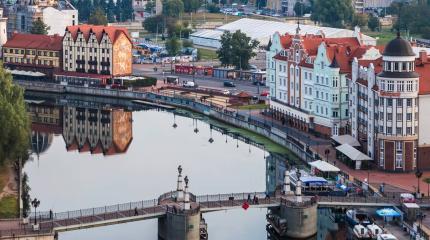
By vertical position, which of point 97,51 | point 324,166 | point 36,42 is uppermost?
point 36,42

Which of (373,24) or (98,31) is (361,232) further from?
(373,24)

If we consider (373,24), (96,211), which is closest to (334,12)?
(373,24)

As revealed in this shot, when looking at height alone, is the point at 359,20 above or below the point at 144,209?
above

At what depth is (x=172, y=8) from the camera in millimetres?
130500

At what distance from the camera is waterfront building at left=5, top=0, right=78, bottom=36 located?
11081 cm

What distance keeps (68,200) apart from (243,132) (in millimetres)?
20266

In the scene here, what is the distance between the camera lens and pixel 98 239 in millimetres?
42156

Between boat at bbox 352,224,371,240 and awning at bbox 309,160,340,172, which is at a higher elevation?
awning at bbox 309,160,340,172

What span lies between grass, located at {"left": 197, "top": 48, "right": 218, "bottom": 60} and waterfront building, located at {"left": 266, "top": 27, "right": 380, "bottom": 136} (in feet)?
121

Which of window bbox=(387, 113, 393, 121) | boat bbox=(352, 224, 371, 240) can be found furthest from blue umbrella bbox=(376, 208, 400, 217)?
window bbox=(387, 113, 393, 121)

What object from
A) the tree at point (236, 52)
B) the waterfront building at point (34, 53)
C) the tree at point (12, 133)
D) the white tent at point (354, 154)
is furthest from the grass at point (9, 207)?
the tree at point (236, 52)

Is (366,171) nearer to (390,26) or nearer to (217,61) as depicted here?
(217,61)

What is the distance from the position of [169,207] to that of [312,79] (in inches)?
911

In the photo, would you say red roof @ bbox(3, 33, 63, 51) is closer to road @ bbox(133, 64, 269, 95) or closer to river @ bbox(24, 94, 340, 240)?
road @ bbox(133, 64, 269, 95)
